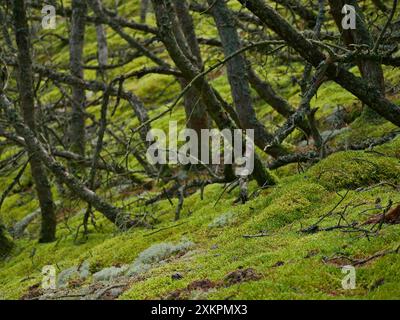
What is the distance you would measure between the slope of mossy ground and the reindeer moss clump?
2 cm

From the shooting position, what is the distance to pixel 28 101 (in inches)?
528

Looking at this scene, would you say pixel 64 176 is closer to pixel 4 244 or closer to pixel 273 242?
pixel 4 244

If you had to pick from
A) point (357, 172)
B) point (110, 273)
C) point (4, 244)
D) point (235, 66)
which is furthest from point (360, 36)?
point (4, 244)

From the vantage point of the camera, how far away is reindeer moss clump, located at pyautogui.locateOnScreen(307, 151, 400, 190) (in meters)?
9.49

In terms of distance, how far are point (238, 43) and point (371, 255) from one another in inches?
314

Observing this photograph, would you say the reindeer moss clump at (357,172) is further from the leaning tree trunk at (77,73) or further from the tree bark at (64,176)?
the leaning tree trunk at (77,73)

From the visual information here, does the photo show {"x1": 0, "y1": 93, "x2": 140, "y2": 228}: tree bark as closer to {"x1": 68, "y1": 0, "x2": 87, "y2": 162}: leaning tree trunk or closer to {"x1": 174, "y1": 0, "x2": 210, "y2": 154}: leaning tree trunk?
{"x1": 174, "y1": 0, "x2": 210, "y2": 154}: leaning tree trunk

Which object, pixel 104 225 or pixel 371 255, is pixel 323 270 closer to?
pixel 371 255

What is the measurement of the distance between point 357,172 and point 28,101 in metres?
8.09

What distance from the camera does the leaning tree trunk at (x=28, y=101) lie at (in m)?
12.5

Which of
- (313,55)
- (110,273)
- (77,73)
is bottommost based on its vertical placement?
(110,273)

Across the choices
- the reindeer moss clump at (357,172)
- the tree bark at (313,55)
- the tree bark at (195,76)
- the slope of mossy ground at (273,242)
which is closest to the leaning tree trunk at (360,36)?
the slope of mossy ground at (273,242)

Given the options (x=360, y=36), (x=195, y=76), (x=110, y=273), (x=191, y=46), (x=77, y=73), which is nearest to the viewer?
(x=110, y=273)

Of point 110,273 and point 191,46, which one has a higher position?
point 191,46
